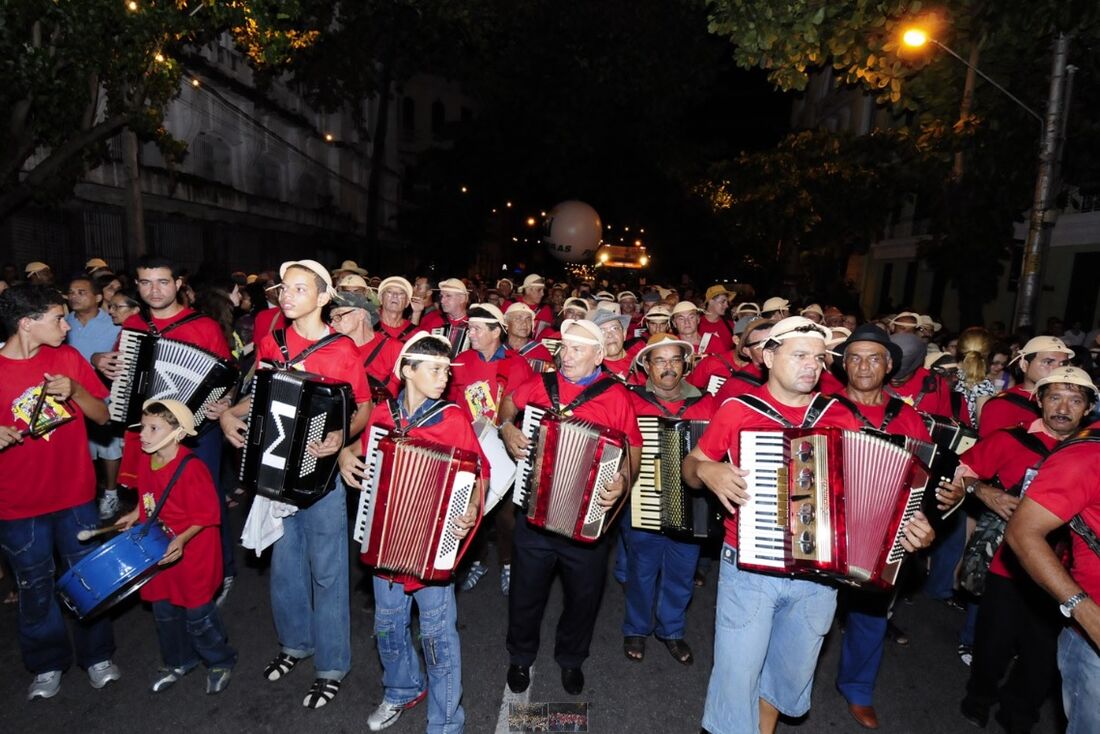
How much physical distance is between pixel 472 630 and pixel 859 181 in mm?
15720

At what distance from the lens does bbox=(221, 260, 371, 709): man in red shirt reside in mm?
3865

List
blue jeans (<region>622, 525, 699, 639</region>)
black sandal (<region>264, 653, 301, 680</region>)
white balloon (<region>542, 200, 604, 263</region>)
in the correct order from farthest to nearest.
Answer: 1. white balloon (<region>542, 200, 604, 263</region>)
2. blue jeans (<region>622, 525, 699, 639</region>)
3. black sandal (<region>264, 653, 301, 680</region>)

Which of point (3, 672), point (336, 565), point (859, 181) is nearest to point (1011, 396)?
point (336, 565)

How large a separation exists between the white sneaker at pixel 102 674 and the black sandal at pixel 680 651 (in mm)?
3781

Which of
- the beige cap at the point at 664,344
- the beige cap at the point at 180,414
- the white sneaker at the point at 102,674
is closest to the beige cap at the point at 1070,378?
the beige cap at the point at 664,344

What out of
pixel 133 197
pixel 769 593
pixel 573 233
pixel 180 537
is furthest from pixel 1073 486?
pixel 573 233

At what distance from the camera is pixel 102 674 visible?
166 inches

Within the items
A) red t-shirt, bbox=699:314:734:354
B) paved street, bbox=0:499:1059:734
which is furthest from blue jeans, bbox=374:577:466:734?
red t-shirt, bbox=699:314:734:354

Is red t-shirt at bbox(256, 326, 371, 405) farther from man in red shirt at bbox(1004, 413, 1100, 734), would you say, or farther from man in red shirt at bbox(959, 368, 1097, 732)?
man in red shirt at bbox(959, 368, 1097, 732)

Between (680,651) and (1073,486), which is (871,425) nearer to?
(1073,486)

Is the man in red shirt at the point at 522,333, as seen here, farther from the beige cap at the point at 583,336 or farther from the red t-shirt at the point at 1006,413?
the red t-shirt at the point at 1006,413

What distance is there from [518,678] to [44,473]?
3196 mm

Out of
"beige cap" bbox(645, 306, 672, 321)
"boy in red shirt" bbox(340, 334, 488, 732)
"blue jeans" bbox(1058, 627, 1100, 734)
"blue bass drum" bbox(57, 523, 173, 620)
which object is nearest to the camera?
"blue jeans" bbox(1058, 627, 1100, 734)

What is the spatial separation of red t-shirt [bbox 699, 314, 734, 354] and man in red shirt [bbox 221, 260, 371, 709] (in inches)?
192
